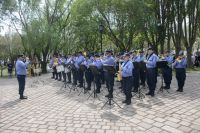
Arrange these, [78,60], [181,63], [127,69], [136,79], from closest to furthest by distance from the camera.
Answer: [127,69] < [181,63] < [136,79] < [78,60]

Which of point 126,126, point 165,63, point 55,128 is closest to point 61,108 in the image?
point 55,128

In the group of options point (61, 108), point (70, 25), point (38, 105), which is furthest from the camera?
point (70, 25)

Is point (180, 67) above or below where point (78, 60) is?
below

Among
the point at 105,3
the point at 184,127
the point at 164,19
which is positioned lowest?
the point at 184,127

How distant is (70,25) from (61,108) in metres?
26.0

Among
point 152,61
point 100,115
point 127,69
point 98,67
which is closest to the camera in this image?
point 100,115

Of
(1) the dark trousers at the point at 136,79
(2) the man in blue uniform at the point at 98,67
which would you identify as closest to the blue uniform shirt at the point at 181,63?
(1) the dark trousers at the point at 136,79

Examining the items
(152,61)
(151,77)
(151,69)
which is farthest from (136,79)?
(152,61)

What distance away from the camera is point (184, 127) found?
22.5 feet

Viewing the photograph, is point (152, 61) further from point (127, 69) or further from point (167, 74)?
point (167, 74)

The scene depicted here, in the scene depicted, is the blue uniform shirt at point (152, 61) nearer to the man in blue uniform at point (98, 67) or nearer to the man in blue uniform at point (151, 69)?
the man in blue uniform at point (151, 69)

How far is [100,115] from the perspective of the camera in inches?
325

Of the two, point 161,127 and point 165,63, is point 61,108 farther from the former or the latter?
point 165,63

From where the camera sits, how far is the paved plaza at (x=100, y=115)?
6.98 meters
